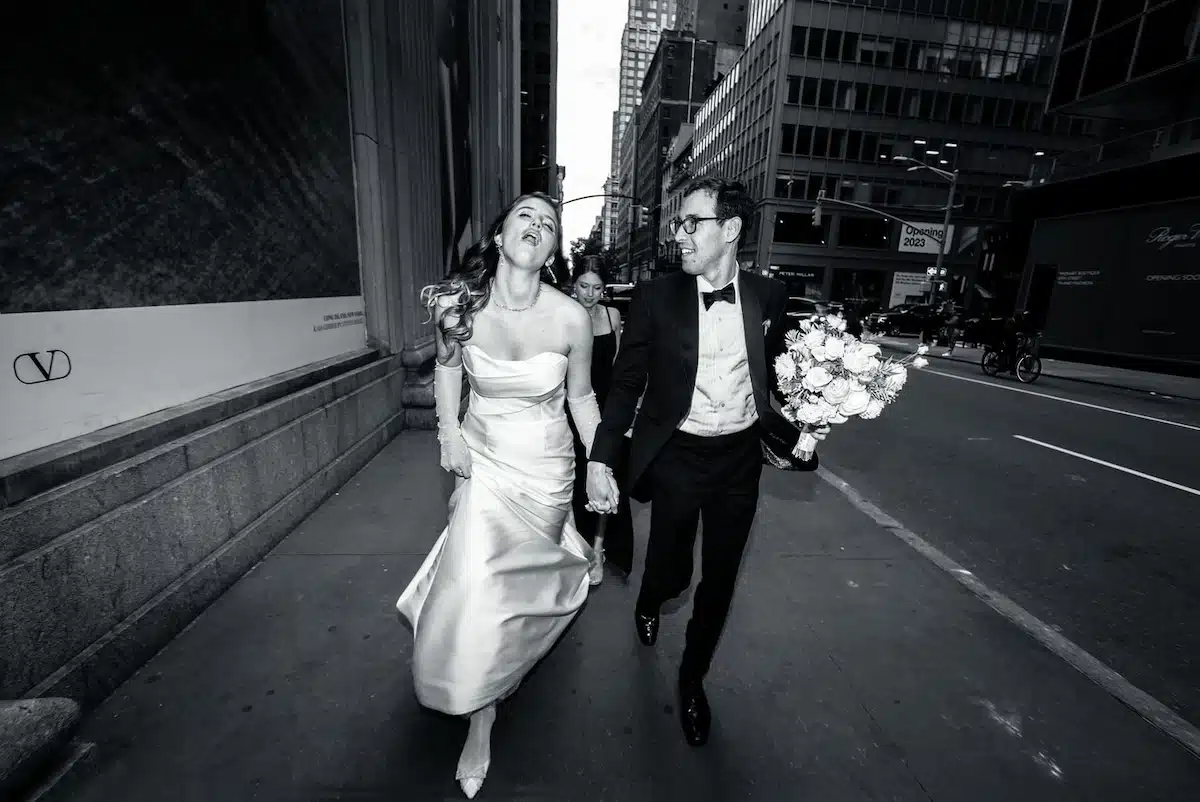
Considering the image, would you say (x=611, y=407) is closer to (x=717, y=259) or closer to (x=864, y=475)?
(x=717, y=259)

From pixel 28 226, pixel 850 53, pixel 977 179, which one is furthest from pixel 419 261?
pixel 977 179

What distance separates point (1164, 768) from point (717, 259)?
3067mm

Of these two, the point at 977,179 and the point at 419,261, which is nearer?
the point at 419,261

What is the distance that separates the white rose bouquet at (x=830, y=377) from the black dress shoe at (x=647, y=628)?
4.66 feet

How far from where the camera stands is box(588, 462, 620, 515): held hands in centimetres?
254

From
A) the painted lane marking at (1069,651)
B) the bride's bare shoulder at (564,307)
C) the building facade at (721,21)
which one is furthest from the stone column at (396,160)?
the building facade at (721,21)

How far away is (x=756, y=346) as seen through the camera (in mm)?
2531

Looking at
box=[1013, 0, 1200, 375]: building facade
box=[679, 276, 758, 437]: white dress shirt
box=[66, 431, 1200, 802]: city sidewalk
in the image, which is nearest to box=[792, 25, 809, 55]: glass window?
box=[1013, 0, 1200, 375]: building facade

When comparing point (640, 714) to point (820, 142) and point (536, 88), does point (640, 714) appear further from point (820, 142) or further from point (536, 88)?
point (536, 88)

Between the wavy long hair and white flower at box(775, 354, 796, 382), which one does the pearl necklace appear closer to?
the wavy long hair

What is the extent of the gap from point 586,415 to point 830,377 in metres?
1.15

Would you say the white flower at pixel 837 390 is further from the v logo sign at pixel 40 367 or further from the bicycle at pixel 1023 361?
the bicycle at pixel 1023 361

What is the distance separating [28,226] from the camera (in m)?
2.50

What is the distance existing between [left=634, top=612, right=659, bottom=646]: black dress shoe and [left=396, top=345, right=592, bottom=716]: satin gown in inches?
25.7
